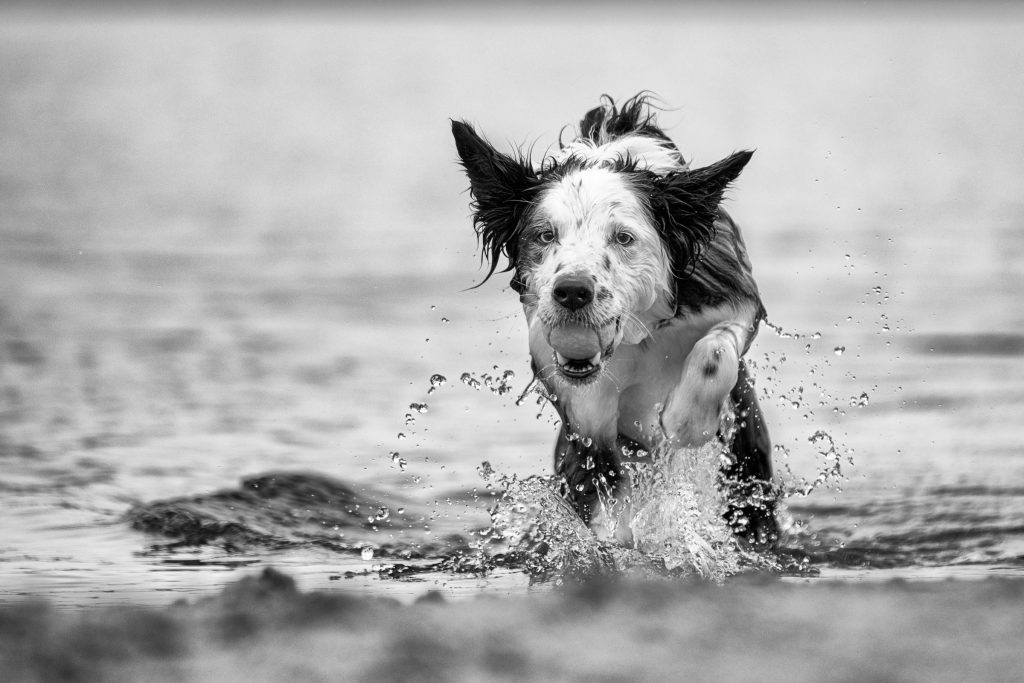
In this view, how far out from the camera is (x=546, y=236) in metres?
5.62

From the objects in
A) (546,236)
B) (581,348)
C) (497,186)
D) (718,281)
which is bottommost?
(581,348)

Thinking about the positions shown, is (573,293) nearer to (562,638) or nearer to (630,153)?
(630,153)

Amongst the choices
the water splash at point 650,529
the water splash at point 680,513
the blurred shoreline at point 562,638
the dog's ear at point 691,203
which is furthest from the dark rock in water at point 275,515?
the blurred shoreline at point 562,638

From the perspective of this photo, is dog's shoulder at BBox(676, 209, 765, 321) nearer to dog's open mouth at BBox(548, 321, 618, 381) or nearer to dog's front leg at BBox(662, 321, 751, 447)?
dog's front leg at BBox(662, 321, 751, 447)

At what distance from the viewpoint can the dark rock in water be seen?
6.67 meters

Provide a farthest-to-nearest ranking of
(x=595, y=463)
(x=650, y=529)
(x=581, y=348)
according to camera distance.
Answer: (x=595, y=463) < (x=650, y=529) < (x=581, y=348)

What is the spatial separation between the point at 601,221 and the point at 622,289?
0.28m

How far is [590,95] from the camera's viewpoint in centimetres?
3659

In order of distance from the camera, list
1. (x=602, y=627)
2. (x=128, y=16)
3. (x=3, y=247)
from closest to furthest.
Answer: (x=602, y=627) < (x=3, y=247) < (x=128, y=16)

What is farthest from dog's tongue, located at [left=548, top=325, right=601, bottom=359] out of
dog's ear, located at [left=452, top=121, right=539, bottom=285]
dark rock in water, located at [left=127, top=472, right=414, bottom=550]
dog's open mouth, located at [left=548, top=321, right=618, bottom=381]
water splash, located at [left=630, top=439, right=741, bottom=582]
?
dark rock in water, located at [left=127, top=472, right=414, bottom=550]

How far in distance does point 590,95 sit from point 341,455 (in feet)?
95.5

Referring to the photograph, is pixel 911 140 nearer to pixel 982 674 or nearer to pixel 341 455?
pixel 341 455

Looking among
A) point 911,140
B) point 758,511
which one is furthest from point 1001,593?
point 911,140

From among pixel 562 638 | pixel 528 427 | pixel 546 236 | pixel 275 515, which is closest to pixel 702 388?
pixel 546 236
